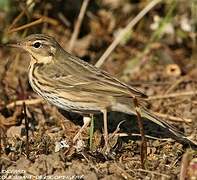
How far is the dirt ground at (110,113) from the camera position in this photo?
16.6 feet

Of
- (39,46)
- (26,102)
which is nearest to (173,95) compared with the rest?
(26,102)

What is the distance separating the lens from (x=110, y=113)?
23.4 ft

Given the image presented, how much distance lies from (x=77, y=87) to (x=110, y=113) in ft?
3.75

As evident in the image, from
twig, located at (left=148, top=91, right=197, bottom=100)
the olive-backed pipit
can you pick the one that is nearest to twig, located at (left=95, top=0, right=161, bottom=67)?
twig, located at (left=148, top=91, right=197, bottom=100)

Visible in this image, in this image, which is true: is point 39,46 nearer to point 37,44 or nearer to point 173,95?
point 37,44

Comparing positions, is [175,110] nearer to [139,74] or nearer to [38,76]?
[139,74]

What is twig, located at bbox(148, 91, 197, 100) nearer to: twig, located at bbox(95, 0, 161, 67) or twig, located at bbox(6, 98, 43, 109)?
twig, located at bbox(95, 0, 161, 67)

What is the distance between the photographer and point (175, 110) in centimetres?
707

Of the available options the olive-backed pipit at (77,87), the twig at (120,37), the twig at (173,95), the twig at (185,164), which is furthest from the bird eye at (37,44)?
the twig at (185,164)

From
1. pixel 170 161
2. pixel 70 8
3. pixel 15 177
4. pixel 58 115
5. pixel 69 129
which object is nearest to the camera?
pixel 15 177

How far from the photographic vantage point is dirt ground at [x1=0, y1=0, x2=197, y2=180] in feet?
16.6

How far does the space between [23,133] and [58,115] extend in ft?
2.13

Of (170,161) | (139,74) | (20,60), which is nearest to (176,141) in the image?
(170,161)

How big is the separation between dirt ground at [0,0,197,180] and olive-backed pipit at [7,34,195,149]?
0.30 metres
